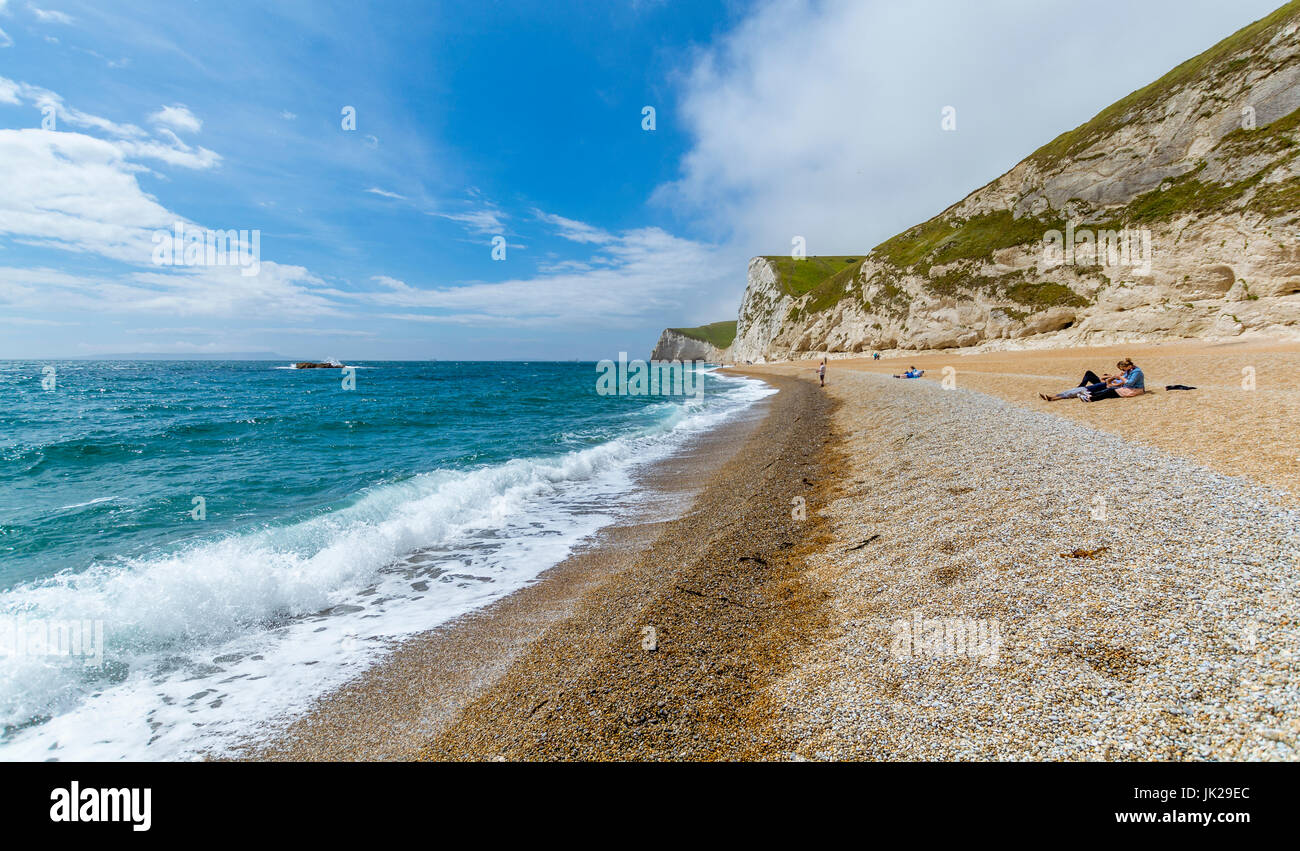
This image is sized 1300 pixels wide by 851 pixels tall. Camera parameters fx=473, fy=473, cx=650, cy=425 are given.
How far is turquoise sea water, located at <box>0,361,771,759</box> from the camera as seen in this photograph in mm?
6660

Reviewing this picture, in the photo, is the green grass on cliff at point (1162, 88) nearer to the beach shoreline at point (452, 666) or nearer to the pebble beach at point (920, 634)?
the pebble beach at point (920, 634)

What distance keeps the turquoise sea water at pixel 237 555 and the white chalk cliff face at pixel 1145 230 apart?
4560cm

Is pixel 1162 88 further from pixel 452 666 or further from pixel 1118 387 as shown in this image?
pixel 452 666

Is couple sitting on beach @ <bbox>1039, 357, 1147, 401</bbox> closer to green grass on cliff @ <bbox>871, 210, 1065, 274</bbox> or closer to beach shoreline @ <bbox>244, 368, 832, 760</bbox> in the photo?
beach shoreline @ <bbox>244, 368, 832, 760</bbox>

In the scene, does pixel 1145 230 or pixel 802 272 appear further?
pixel 802 272

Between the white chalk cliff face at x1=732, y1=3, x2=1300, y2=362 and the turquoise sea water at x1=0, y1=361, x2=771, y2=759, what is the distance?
150ft

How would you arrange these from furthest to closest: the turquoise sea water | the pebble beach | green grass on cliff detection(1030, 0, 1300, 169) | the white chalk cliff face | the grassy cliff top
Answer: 1. the grassy cliff top
2. green grass on cliff detection(1030, 0, 1300, 169)
3. the white chalk cliff face
4. the turquoise sea water
5. the pebble beach

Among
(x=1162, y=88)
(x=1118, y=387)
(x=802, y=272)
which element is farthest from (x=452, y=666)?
(x=802, y=272)

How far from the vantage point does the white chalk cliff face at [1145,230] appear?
3500 centimetres

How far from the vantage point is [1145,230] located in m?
42.7

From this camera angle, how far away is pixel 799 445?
19.4 metres

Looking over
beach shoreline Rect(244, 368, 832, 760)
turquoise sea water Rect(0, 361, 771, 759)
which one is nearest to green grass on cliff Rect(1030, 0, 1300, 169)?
turquoise sea water Rect(0, 361, 771, 759)

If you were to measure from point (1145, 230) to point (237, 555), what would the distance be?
66.0 meters
